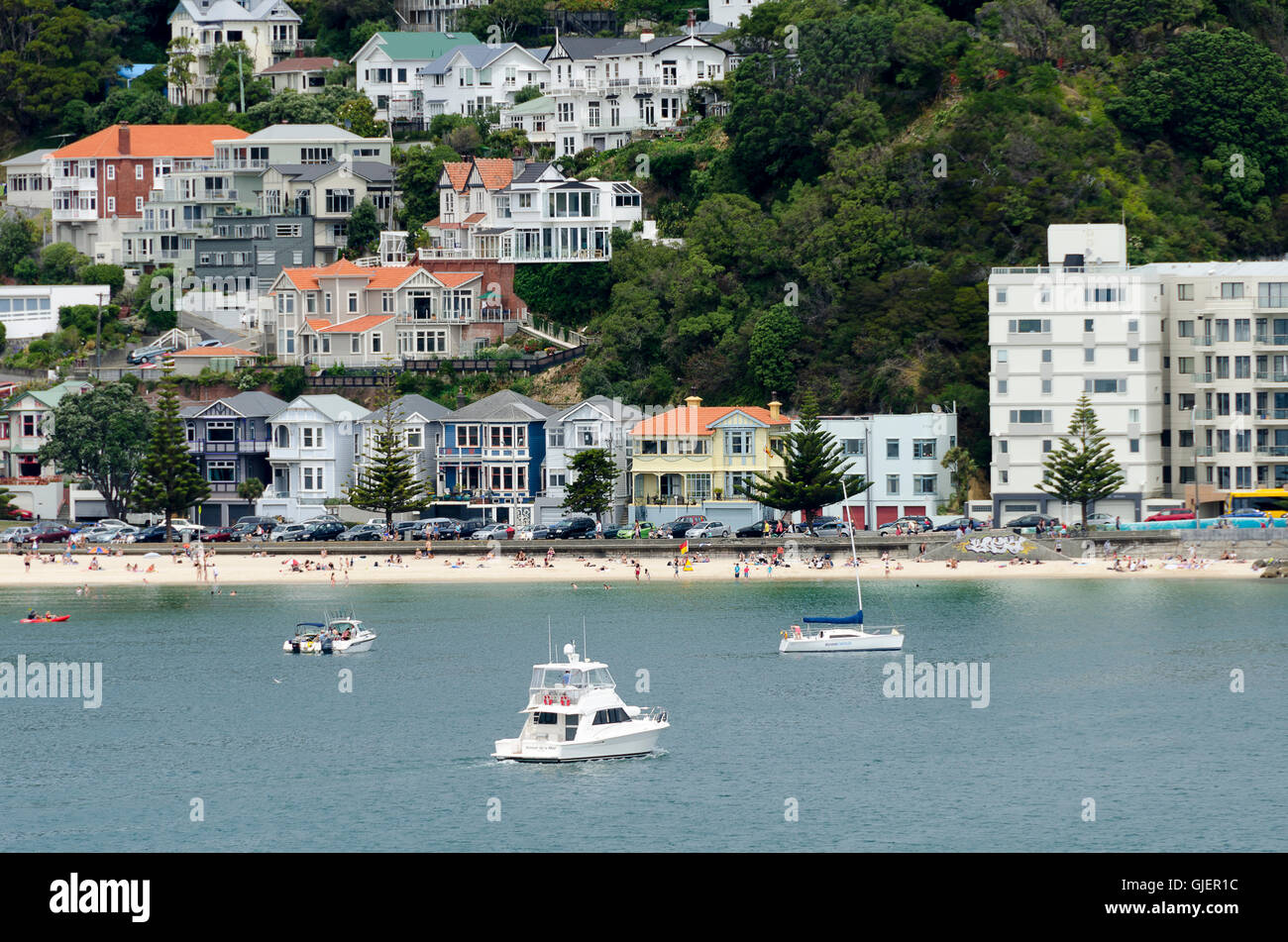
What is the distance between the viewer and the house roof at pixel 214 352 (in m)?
115

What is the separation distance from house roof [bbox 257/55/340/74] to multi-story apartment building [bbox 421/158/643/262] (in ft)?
94.8

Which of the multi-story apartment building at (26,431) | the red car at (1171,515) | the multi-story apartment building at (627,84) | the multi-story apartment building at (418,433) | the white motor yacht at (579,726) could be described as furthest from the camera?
the multi-story apartment building at (627,84)

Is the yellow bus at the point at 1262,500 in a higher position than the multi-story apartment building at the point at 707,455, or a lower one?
lower

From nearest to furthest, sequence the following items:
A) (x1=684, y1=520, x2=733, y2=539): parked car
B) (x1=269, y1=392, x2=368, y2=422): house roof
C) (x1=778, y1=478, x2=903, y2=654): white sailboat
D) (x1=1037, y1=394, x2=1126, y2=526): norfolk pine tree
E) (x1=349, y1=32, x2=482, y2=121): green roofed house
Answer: (x1=778, y1=478, x2=903, y2=654): white sailboat → (x1=1037, y1=394, x2=1126, y2=526): norfolk pine tree → (x1=684, y1=520, x2=733, y2=539): parked car → (x1=269, y1=392, x2=368, y2=422): house roof → (x1=349, y1=32, x2=482, y2=121): green roofed house

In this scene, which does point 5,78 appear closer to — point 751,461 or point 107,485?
point 107,485

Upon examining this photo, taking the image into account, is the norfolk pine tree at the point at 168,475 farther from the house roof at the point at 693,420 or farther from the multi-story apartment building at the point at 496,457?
the house roof at the point at 693,420

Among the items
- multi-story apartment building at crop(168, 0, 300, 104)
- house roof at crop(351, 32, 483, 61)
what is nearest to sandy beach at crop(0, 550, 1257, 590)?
house roof at crop(351, 32, 483, 61)

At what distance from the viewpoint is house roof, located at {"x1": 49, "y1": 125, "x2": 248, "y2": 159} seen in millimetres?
133375

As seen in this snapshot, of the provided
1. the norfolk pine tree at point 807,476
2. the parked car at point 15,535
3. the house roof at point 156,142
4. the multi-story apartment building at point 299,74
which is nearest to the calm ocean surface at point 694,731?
the norfolk pine tree at point 807,476

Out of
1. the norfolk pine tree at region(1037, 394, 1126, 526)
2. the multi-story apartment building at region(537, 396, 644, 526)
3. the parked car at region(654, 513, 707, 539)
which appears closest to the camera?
the norfolk pine tree at region(1037, 394, 1126, 526)

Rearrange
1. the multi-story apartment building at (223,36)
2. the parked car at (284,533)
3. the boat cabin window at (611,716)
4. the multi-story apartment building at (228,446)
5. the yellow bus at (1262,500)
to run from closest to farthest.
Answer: the boat cabin window at (611,716), the yellow bus at (1262,500), the parked car at (284,533), the multi-story apartment building at (228,446), the multi-story apartment building at (223,36)

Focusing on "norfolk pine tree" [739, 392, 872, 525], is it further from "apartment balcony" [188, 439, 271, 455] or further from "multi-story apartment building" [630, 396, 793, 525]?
"apartment balcony" [188, 439, 271, 455]

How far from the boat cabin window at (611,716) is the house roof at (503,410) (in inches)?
2097

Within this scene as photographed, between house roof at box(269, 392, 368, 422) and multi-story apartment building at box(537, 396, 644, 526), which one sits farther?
house roof at box(269, 392, 368, 422)
